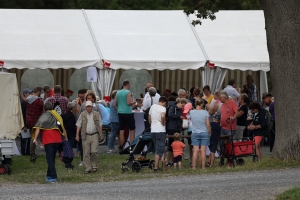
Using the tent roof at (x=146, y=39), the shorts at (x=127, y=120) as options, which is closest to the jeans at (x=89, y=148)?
the shorts at (x=127, y=120)

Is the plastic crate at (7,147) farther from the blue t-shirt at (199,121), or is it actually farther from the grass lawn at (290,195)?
the grass lawn at (290,195)

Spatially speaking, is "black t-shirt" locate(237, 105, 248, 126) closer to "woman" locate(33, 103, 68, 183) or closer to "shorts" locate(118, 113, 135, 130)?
"shorts" locate(118, 113, 135, 130)

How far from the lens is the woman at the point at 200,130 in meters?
18.3

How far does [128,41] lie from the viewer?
2720 centimetres

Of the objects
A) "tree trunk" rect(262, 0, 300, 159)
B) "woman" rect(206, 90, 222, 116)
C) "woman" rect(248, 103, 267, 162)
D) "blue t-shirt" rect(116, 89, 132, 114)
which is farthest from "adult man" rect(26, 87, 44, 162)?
"tree trunk" rect(262, 0, 300, 159)

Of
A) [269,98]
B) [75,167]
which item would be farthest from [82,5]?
[75,167]

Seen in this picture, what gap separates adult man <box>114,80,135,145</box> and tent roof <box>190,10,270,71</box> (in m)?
4.89

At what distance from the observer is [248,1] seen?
47.1 m

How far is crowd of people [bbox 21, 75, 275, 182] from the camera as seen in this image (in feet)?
55.8

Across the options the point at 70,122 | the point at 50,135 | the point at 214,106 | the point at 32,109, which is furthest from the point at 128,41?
the point at 50,135

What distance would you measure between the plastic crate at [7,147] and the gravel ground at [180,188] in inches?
59.6

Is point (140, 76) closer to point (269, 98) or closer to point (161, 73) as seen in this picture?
point (161, 73)

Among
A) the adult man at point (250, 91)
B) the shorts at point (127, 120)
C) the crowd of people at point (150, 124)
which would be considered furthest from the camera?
the adult man at point (250, 91)

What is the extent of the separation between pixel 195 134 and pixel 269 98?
7023 mm
